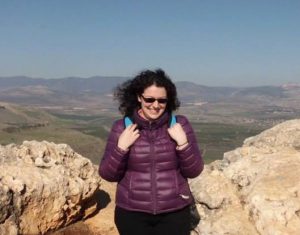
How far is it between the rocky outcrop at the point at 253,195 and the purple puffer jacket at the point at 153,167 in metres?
4.01

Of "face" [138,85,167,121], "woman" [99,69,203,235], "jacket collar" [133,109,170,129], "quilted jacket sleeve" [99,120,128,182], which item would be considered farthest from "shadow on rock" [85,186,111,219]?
"face" [138,85,167,121]

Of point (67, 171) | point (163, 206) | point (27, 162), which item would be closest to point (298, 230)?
point (163, 206)

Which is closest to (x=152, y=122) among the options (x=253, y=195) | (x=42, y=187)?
(x=253, y=195)

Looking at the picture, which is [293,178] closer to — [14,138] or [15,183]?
[15,183]

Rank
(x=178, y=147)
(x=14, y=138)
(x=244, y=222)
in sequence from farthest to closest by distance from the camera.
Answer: (x=14, y=138)
(x=244, y=222)
(x=178, y=147)

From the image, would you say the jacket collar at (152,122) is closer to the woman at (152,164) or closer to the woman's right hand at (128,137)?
the woman at (152,164)

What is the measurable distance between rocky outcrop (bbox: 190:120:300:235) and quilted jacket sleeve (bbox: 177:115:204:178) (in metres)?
3.92

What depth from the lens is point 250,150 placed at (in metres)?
13.9

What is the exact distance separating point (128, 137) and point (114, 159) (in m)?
0.42

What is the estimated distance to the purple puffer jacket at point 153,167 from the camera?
6922mm

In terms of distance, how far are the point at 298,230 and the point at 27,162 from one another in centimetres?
806

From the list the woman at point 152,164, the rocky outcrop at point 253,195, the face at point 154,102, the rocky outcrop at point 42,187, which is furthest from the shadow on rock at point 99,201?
the face at point 154,102

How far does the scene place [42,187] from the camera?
12203mm

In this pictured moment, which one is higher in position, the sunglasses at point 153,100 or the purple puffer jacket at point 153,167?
the sunglasses at point 153,100
